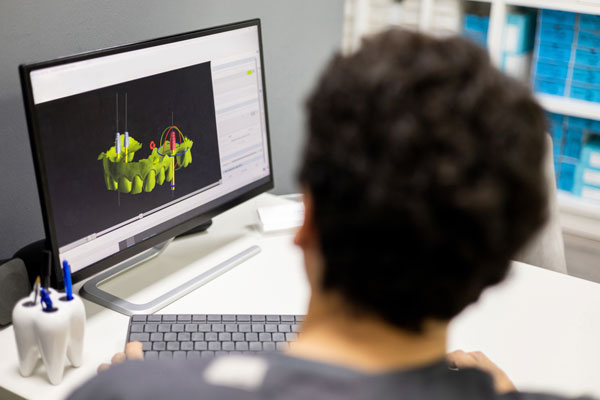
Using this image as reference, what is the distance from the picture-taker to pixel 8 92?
122 centimetres

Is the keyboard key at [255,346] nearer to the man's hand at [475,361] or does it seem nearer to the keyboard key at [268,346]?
the keyboard key at [268,346]

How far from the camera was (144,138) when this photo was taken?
1.17 metres

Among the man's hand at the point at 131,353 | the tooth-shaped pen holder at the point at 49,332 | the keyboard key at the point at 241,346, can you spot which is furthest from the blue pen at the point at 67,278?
the keyboard key at the point at 241,346

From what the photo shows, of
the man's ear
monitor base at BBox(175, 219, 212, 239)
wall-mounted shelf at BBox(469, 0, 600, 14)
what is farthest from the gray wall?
wall-mounted shelf at BBox(469, 0, 600, 14)

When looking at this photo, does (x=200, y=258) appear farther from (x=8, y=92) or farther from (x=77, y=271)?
(x=8, y=92)

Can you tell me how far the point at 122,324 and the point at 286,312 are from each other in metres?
0.28

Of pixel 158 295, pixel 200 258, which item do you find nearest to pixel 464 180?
pixel 158 295

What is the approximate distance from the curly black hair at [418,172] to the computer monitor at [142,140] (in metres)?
0.61

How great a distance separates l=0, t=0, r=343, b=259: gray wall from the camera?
48.3 inches

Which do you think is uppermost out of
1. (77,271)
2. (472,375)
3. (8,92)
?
(8,92)

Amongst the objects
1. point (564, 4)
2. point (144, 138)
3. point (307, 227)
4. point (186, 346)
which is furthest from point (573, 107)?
point (307, 227)

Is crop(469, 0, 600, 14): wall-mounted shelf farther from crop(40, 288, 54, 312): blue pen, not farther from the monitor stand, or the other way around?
crop(40, 288, 54, 312): blue pen

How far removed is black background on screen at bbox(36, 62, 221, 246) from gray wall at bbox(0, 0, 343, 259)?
0.22 metres

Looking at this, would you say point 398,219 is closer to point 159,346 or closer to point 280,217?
point 159,346
